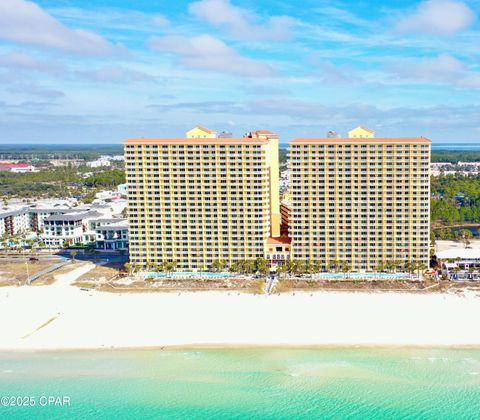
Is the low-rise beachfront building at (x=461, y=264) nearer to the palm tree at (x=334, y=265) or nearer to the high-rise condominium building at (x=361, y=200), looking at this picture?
the high-rise condominium building at (x=361, y=200)

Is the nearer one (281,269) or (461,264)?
(461,264)

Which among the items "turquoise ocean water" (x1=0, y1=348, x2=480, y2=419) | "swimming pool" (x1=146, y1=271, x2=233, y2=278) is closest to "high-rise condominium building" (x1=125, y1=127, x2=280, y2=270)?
"swimming pool" (x1=146, y1=271, x2=233, y2=278)

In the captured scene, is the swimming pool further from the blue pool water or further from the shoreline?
the shoreline

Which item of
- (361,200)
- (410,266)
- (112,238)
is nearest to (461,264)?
→ (410,266)

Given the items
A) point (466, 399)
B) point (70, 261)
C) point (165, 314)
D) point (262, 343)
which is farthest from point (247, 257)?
point (466, 399)

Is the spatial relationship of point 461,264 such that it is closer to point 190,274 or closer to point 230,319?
point 230,319

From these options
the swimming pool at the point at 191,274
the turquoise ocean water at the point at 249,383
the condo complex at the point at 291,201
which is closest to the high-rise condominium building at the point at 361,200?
the condo complex at the point at 291,201

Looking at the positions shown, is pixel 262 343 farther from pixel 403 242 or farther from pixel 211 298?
pixel 403 242
